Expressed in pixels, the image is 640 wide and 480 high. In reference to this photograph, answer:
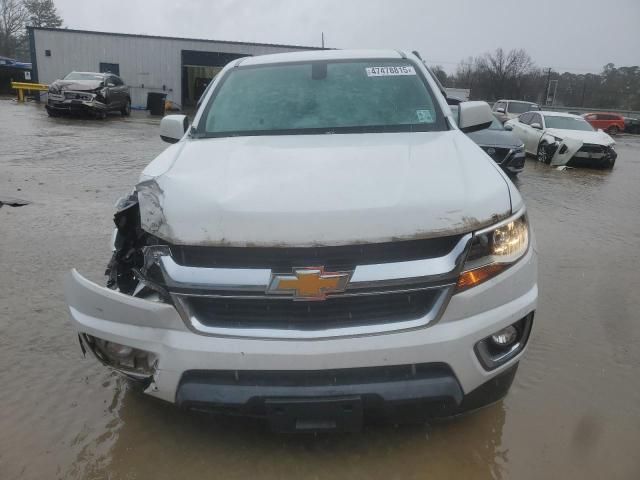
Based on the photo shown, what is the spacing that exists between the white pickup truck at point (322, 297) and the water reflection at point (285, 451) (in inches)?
11.8

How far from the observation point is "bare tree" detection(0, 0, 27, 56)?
69.1 metres

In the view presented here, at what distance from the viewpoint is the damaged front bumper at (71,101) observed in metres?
18.2

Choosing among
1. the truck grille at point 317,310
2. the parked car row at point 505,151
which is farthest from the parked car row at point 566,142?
the truck grille at point 317,310

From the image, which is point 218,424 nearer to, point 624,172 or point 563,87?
point 624,172

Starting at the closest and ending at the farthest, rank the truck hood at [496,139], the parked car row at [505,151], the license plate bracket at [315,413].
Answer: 1. the license plate bracket at [315,413]
2. the parked car row at [505,151]
3. the truck hood at [496,139]

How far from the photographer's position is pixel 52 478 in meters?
2.18

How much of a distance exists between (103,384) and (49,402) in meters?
0.27

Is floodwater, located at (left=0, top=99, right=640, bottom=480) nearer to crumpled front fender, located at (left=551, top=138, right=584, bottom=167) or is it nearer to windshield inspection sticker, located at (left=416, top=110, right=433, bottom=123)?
windshield inspection sticker, located at (left=416, top=110, right=433, bottom=123)

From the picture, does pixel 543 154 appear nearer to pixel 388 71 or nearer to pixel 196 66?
pixel 388 71

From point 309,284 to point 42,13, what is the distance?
90758 mm

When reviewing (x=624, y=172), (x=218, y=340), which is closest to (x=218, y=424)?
(x=218, y=340)

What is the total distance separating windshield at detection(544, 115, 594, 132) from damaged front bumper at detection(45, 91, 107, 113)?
15066 mm

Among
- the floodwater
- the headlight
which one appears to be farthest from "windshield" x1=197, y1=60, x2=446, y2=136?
the floodwater

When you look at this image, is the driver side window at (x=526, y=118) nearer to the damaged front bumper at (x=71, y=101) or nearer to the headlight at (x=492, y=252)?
the headlight at (x=492, y=252)
